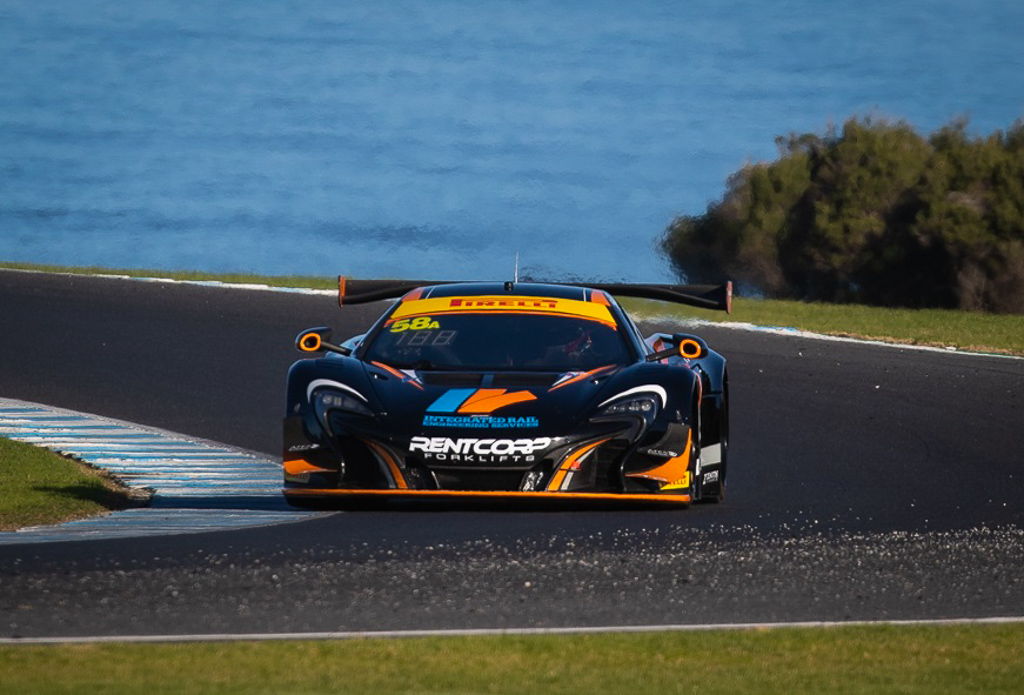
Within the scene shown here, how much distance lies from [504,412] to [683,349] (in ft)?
4.67

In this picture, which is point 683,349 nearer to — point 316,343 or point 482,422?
point 482,422

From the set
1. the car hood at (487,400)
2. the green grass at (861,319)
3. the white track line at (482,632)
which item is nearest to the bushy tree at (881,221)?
the green grass at (861,319)

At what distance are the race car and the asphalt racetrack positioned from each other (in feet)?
0.75

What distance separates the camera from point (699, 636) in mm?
6973

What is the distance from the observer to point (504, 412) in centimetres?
1000

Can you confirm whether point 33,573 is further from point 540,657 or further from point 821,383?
point 821,383

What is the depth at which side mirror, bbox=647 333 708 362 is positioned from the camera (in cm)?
1098

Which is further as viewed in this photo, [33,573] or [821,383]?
[821,383]

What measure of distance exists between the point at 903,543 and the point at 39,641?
4.32 metres

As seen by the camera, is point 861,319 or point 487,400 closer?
point 487,400

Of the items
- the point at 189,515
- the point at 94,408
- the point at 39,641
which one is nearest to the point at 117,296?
the point at 94,408

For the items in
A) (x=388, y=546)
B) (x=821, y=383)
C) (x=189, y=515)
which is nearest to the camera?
(x=388, y=546)

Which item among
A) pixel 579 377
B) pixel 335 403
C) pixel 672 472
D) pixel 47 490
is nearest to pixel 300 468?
pixel 335 403

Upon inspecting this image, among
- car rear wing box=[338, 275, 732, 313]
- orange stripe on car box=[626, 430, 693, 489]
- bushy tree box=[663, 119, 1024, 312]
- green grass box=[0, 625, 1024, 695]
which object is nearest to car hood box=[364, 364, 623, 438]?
orange stripe on car box=[626, 430, 693, 489]
